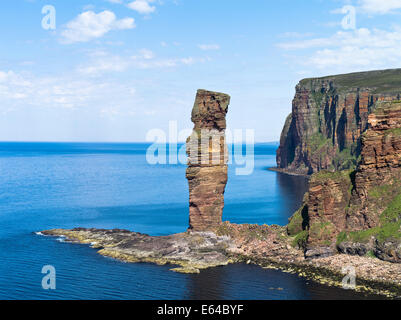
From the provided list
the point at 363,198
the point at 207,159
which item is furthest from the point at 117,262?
the point at 363,198

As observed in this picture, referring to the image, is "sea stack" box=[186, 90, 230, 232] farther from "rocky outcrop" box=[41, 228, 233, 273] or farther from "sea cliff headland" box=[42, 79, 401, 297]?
"rocky outcrop" box=[41, 228, 233, 273]

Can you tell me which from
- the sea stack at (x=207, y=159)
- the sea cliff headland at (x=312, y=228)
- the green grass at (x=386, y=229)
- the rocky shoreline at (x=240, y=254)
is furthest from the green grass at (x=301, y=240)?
the sea stack at (x=207, y=159)

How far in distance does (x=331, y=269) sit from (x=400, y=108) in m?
33.6

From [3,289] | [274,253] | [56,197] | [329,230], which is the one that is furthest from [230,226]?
[56,197]

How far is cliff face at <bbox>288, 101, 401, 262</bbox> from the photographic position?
3179 inches

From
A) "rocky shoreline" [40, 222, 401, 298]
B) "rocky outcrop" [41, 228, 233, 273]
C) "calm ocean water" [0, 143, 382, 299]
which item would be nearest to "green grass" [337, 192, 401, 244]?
"rocky shoreline" [40, 222, 401, 298]

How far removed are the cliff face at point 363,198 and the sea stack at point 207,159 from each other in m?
20.4

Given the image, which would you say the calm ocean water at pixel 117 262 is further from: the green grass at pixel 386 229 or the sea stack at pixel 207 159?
the sea stack at pixel 207 159

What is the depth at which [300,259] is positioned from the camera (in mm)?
81812

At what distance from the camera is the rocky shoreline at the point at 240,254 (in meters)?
72.1

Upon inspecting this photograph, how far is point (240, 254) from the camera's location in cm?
8719

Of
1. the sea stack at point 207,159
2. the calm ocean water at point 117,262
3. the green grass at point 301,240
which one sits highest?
the sea stack at point 207,159
